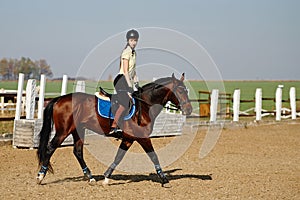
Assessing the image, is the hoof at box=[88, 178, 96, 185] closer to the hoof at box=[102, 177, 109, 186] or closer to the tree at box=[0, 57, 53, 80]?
the hoof at box=[102, 177, 109, 186]

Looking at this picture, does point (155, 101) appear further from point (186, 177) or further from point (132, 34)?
point (186, 177)

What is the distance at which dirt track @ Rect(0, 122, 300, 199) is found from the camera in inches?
287

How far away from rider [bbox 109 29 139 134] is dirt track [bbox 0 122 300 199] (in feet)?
3.80

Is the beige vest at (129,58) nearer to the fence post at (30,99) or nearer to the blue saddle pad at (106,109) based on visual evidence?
the blue saddle pad at (106,109)

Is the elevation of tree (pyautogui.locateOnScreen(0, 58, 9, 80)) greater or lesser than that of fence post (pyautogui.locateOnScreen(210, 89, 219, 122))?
greater

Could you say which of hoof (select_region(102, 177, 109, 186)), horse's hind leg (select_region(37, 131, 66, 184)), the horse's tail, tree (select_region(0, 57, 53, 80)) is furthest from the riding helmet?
tree (select_region(0, 57, 53, 80))

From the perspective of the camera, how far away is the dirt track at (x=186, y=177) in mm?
7281

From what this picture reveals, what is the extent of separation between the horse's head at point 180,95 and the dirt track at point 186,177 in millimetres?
1303

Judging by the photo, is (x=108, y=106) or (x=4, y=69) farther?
(x=4, y=69)

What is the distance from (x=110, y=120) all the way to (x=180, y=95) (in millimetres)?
1243

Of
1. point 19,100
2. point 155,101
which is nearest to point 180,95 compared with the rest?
point 155,101

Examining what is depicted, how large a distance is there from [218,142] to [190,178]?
20.1 ft

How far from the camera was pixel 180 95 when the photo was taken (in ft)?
26.7

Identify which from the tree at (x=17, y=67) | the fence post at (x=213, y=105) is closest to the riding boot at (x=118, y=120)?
the fence post at (x=213, y=105)
